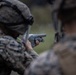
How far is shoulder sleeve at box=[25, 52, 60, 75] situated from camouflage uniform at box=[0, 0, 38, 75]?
2531 mm

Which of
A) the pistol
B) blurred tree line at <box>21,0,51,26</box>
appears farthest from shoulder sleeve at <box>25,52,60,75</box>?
blurred tree line at <box>21,0,51,26</box>

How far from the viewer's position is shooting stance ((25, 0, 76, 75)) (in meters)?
4.45

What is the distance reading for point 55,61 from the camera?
14.9 ft

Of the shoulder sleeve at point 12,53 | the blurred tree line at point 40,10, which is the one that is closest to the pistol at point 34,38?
the shoulder sleeve at point 12,53

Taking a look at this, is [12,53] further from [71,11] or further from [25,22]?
[71,11]

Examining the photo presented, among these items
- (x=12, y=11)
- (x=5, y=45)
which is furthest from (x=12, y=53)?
(x=12, y=11)

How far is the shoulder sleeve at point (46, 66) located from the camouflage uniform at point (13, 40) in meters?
2.53

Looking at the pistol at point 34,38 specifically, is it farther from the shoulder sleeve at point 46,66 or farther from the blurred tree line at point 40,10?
the blurred tree line at point 40,10

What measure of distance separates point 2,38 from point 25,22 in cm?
51

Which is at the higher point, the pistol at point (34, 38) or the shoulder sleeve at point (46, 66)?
the shoulder sleeve at point (46, 66)

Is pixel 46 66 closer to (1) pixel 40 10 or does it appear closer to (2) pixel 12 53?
(2) pixel 12 53

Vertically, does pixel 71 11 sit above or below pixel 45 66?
above

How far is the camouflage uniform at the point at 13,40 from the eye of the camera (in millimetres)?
7184

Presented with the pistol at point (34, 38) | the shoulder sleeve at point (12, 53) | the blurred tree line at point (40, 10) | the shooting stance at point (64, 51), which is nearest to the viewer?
the shooting stance at point (64, 51)
